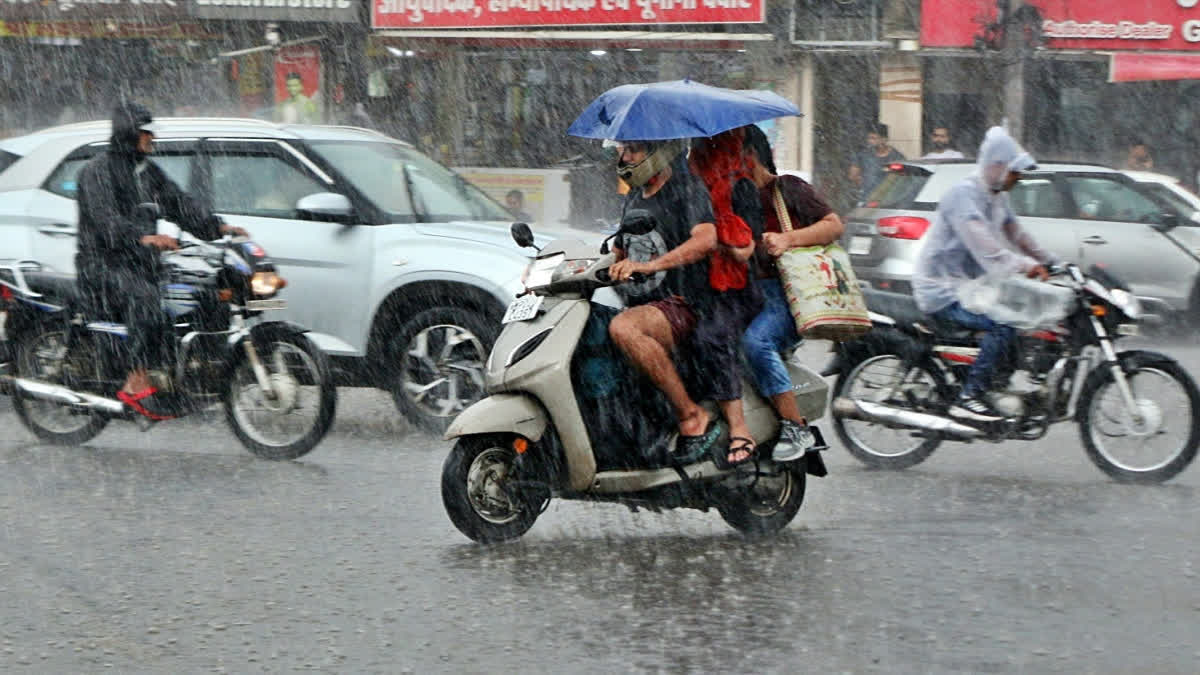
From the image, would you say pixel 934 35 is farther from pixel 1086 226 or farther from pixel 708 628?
pixel 708 628

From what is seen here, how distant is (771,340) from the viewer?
696 centimetres

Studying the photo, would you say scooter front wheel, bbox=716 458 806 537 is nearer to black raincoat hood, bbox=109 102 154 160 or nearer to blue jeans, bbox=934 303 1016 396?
blue jeans, bbox=934 303 1016 396

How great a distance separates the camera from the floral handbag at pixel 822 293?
6.98 metres

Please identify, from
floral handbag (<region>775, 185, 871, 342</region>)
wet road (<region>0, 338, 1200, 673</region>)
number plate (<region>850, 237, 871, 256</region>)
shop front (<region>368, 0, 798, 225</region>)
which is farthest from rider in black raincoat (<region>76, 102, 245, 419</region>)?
shop front (<region>368, 0, 798, 225</region>)

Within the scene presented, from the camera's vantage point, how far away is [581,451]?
656cm

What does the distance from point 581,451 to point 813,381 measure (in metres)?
1.08

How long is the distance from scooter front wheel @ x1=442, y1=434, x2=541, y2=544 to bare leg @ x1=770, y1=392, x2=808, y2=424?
990mm

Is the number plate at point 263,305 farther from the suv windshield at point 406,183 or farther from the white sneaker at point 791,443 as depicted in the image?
the white sneaker at point 791,443

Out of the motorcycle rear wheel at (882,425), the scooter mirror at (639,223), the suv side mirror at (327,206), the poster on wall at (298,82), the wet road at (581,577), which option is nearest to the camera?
the wet road at (581,577)

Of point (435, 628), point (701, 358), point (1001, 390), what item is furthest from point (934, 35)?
point (435, 628)

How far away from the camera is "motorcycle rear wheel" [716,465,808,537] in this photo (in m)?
6.96

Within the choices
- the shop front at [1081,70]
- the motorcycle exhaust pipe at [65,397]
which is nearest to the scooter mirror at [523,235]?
the motorcycle exhaust pipe at [65,397]

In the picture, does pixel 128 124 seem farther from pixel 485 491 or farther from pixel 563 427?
pixel 563 427

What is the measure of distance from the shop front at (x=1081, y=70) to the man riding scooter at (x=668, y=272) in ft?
57.8
